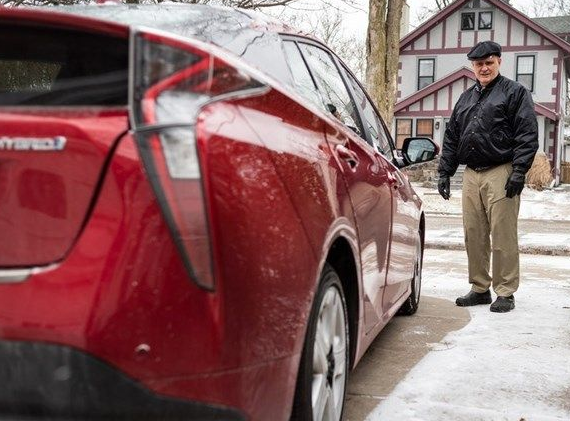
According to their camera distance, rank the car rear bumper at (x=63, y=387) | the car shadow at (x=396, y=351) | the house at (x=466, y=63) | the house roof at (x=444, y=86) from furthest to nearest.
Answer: the house at (x=466, y=63)
the house roof at (x=444, y=86)
the car shadow at (x=396, y=351)
the car rear bumper at (x=63, y=387)

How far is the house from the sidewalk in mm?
6233

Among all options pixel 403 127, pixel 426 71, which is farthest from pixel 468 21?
pixel 403 127

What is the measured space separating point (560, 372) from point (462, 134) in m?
2.21

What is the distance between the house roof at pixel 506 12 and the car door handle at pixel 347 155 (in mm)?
29671

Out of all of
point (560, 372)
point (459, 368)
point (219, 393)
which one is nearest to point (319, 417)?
point (219, 393)

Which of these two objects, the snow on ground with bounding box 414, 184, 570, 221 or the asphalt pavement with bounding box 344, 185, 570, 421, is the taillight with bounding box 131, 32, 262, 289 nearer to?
the asphalt pavement with bounding box 344, 185, 570, 421

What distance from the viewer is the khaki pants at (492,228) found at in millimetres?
5281

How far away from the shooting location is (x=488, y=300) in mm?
5684

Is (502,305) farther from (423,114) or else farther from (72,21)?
(423,114)

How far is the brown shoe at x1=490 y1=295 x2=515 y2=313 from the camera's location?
5355 mm

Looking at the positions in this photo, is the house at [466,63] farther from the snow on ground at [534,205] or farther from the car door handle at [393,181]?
the car door handle at [393,181]

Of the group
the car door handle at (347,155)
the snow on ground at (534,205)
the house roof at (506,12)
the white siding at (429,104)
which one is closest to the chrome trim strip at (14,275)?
the car door handle at (347,155)

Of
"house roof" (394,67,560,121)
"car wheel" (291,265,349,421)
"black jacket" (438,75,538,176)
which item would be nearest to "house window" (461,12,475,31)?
"house roof" (394,67,560,121)

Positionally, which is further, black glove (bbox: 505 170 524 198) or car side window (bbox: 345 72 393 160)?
black glove (bbox: 505 170 524 198)
